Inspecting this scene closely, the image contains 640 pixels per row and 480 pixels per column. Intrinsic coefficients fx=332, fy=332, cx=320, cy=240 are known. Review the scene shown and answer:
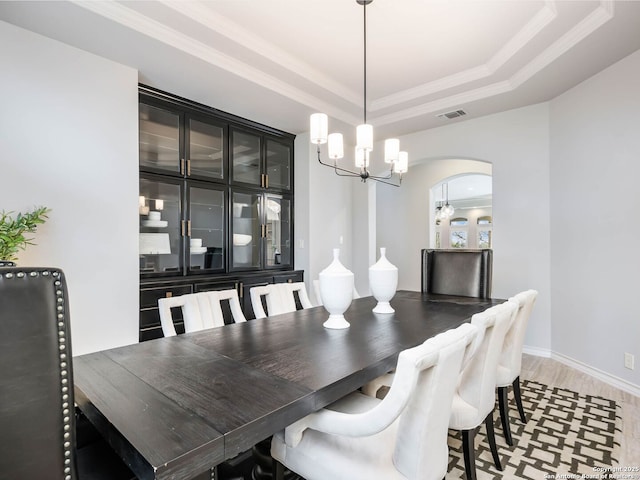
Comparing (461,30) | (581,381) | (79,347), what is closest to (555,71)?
(461,30)

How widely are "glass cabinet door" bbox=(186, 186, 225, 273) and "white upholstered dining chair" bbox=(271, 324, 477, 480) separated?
2646mm

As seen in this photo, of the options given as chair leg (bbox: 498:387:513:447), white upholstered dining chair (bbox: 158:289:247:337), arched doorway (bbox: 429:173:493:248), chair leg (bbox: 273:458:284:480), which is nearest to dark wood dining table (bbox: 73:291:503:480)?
white upholstered dining chair (bbox: 158:289:247:337)

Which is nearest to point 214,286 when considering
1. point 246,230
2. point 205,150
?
point 246,230

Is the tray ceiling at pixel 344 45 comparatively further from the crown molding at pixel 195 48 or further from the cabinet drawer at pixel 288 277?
the cabinet drawer at pixel 288 277

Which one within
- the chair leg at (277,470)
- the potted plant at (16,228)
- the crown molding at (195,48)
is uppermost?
the crown molding at (195,48)

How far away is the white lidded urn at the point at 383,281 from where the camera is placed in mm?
2225

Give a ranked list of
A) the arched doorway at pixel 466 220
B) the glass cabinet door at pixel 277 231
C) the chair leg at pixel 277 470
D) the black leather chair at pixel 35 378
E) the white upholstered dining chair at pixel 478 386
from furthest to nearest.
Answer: the arched doorway at pixel 466 220
the glass cabinet door at pixel 277 231
the white upholstered dining chair at pixel 478 386
the chair leg at pixel 277 470
the black leather chair at pixel 35 378

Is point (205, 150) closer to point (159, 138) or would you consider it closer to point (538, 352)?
point (159, 138)

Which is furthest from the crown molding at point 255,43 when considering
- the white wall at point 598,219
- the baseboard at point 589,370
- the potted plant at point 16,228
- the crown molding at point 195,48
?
the baseboard at point 589,370

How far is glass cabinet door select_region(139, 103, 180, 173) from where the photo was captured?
317cm

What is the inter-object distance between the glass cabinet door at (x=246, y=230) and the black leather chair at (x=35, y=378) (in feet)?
10.3

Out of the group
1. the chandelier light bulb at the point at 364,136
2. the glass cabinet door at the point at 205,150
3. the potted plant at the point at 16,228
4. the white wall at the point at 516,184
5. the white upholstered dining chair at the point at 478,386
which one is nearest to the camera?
the white upholstered dining chair at the point at 478,386

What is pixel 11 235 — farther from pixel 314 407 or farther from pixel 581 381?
pixel 581 381

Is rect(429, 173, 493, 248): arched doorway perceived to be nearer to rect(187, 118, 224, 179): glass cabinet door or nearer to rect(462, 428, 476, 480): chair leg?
rect(187, 118, 224, 179): glass cabinet door
